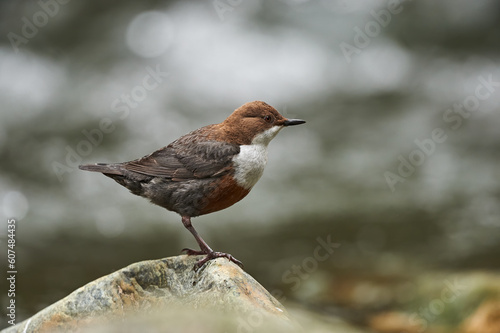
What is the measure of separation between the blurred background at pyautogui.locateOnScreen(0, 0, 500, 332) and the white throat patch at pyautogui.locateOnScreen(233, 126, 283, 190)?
260 cm

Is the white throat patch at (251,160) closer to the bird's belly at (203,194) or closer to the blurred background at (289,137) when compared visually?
the bird's belly at (203,194)

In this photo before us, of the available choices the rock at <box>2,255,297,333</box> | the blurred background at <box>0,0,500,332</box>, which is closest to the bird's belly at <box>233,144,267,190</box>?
the rock at <box>2,255,297,333</box>

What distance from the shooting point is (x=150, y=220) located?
934 centimetres

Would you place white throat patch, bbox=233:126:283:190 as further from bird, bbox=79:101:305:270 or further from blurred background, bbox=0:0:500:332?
blurred background, bbox=0:0:500:332

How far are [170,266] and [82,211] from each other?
5364 millimetres

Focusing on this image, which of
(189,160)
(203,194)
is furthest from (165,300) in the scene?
(189,160)

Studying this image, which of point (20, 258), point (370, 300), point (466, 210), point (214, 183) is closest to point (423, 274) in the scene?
point (370, 300)

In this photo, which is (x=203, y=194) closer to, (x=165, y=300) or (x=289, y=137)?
(x=165, y=300)

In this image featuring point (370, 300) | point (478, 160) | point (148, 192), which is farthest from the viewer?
point (478, 160)

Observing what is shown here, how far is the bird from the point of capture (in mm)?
4535

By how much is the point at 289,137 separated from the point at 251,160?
669cm

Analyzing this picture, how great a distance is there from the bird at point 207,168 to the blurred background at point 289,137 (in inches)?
104

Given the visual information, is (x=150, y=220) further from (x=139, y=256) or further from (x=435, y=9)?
(x=435, y=9)

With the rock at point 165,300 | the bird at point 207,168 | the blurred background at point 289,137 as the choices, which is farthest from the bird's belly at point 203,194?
the blurred background at point 289,137
